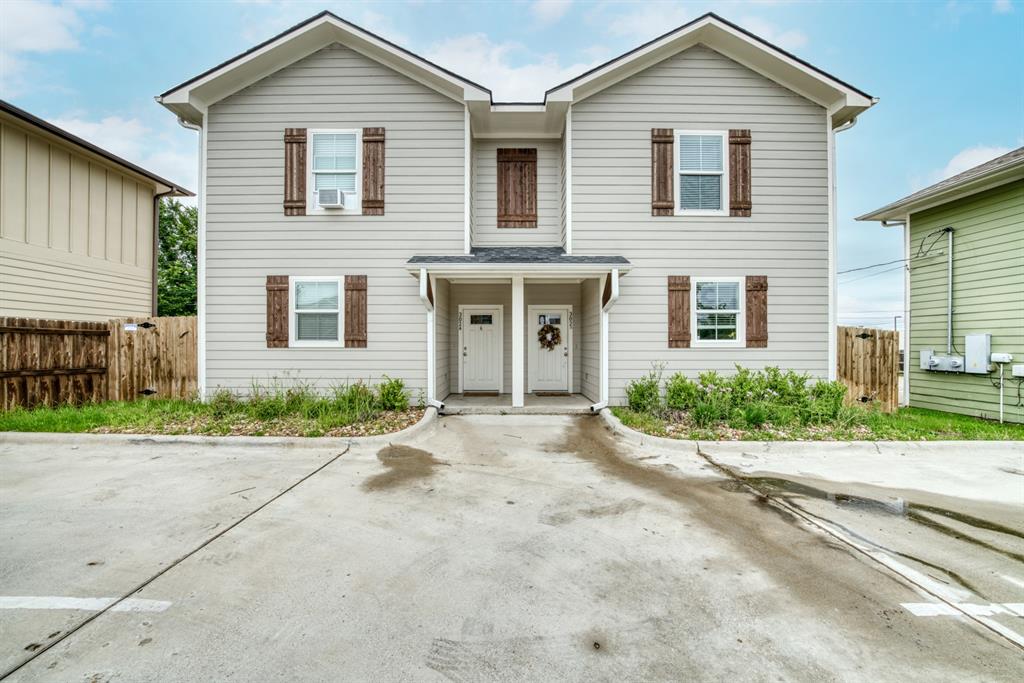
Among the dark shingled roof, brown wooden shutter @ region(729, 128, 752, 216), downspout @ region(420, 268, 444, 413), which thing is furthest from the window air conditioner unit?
brown wooden shutter @ region(729, 128, 752, 216)

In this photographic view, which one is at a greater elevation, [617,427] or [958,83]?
[958,83]

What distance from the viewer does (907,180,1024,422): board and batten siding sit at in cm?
838

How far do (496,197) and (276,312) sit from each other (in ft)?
16.9

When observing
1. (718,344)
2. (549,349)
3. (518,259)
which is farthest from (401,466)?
(718,344)

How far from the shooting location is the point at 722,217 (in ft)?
29.0

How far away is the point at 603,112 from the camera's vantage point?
29.1 feet

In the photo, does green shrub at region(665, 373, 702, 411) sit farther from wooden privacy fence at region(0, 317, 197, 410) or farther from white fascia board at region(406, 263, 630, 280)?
wooden privacy fence at region(0, 317, 197, 410)

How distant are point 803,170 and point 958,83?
16405mm

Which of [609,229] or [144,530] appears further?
[609,229]

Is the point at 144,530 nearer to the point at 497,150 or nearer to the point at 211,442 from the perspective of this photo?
the point at 211,442

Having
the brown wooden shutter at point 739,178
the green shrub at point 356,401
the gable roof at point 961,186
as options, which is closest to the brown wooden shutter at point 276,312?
the green shrub at point 356,401

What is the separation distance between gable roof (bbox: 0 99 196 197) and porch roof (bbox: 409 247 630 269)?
828cm

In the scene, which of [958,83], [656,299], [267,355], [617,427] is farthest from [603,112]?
[958,83]

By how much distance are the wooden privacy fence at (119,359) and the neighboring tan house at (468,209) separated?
3.93 ft
